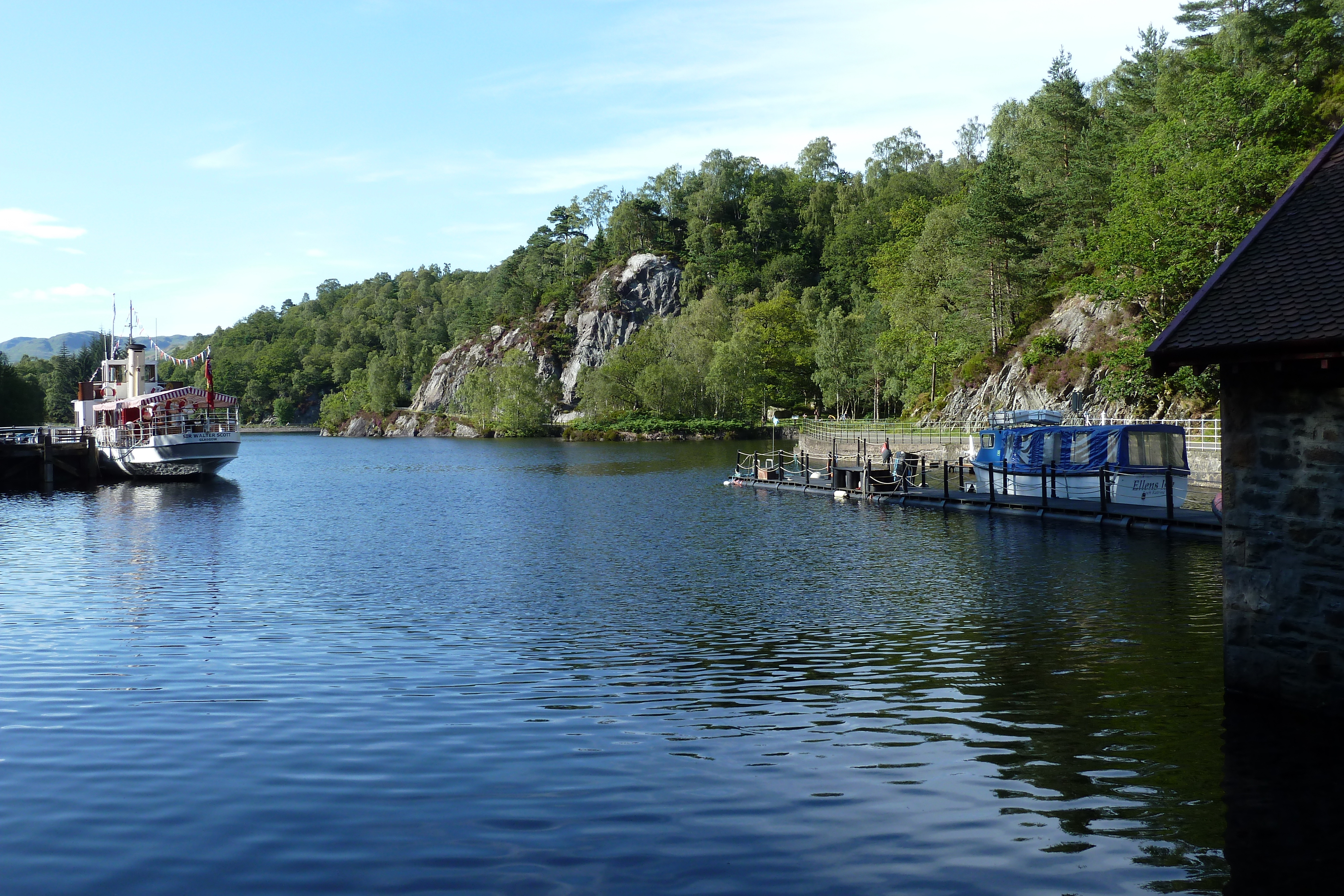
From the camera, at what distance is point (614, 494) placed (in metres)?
45.7

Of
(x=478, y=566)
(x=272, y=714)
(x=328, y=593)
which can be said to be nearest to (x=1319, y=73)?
(x=478, y=566)

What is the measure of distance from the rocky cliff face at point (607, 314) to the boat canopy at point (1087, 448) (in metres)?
A: 112

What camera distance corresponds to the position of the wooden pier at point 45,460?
2175 inches

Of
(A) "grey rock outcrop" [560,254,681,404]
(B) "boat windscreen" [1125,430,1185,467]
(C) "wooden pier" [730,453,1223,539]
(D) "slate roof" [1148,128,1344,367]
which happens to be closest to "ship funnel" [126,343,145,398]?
(C) "wooden pier" [730,453,1223,539]

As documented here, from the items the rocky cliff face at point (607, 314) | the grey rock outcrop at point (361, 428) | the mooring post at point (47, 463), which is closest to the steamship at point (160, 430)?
the mooring post at point (47, 463)

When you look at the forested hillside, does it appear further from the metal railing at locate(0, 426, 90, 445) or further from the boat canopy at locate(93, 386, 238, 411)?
the metal railing at locate(0, 426, 90, 445)

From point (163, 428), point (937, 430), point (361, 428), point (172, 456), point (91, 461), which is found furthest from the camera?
point (361, 428)

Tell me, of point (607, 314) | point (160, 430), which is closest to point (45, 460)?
point (160, 430)

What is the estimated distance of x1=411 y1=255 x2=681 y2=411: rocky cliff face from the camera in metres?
153

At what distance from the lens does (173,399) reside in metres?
58.5

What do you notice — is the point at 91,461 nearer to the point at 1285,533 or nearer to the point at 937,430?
the point at 937,430

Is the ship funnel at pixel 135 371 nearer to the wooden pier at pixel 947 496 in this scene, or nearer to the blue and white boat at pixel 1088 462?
the wooden pier at pixel 947 496

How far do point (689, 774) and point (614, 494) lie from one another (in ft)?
121

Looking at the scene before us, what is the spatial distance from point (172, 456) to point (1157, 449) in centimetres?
5357
